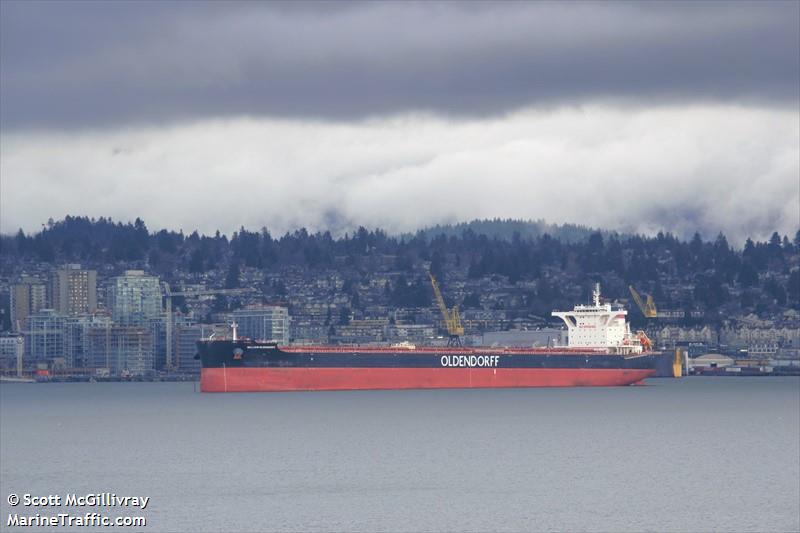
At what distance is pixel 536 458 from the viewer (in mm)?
62219

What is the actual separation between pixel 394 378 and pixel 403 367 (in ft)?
4.21

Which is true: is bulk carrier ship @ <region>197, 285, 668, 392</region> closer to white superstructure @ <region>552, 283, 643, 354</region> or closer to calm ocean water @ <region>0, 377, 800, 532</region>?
white superstructure @ <region>552, 283, 643, 354</region>

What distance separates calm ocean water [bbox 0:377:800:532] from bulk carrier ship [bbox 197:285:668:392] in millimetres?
2918

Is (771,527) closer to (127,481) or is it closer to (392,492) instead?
(392,492)

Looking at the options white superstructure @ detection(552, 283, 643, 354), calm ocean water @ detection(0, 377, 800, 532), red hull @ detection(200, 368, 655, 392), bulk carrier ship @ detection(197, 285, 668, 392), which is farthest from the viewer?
white superstructure @ detection(552, 283, 643, 354)

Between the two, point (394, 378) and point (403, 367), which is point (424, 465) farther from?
point (403, 367)

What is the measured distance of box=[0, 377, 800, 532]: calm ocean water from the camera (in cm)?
4725

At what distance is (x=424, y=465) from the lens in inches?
2349

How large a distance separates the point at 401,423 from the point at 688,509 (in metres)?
33.7

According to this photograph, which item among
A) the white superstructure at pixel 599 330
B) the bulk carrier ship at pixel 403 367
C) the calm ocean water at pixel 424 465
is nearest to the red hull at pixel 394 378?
the bulk carrier ship at pixel 403 367

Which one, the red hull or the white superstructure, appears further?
the white superstructure

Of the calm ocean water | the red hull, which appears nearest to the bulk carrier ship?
the red hull

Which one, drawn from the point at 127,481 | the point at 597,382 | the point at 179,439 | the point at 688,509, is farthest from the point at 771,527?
the point at 597,382

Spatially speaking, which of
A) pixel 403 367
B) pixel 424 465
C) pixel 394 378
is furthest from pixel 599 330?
pixel 424 465
